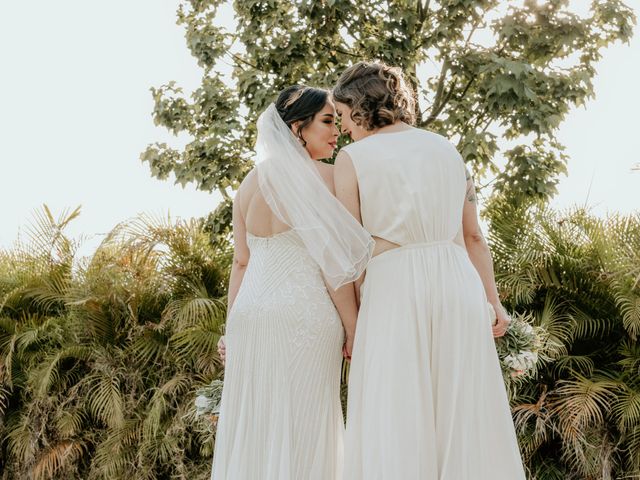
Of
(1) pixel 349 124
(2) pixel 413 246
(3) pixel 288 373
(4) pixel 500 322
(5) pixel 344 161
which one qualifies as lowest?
(3) pixel 288 373

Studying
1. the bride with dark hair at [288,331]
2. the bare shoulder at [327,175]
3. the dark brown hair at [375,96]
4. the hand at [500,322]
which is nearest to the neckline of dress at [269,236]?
the bride with dark hair at [288,331]

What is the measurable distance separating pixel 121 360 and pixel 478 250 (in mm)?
4793

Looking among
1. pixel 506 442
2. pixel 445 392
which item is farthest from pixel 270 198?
pixel 506 442

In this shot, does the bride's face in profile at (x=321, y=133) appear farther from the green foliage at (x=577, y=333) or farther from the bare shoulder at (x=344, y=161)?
the green foliage at (x=577, y=333)

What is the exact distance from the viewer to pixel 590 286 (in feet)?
22.1

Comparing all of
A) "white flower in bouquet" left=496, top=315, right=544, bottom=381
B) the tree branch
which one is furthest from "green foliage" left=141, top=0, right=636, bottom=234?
"white flower in bouquet" left=496, top=315, right=544, bottom=381

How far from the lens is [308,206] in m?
3.91

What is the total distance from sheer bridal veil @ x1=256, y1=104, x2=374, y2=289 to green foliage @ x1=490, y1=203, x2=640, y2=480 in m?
2.82

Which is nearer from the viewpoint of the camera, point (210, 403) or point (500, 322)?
point (500, 322)

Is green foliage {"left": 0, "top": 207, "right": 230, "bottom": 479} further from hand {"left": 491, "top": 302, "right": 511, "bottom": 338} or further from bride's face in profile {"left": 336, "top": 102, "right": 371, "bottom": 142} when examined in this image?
bride's face in profile {"left": 336, "top": 102, "right": 371, "bottom": 142}

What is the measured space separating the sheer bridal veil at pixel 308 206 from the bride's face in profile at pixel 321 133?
10 cm

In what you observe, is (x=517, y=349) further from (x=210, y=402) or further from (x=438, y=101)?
(x=438, y=101)

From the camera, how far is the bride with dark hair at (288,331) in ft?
12.9

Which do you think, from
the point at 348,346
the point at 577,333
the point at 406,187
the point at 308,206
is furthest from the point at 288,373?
the point at 577,333
